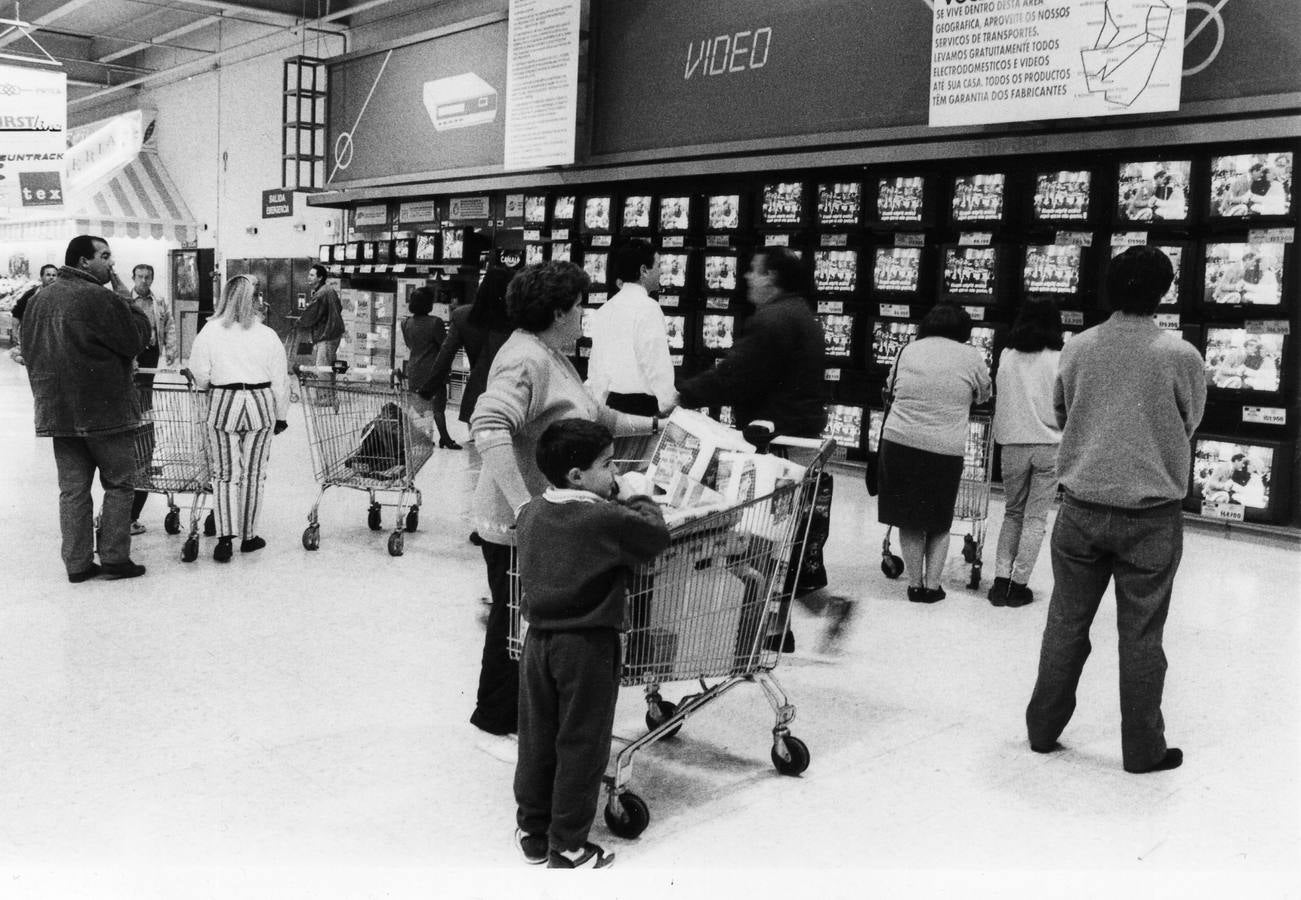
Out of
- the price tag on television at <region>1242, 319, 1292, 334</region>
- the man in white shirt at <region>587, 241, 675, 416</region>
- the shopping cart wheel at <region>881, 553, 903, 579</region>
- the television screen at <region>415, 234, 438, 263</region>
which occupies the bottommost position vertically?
the shopping cart wheel at <region>881, 553, 903, 579</region>

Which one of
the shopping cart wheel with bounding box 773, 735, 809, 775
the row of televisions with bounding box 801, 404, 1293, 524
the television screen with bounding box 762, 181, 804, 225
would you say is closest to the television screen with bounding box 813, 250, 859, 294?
the television screen with bounding box 762, 181, 804, 225

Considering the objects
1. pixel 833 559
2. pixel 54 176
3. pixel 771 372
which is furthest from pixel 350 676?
pixel 54 176

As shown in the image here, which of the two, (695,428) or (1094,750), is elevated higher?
(695,428)

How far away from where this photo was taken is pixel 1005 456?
19.0ft

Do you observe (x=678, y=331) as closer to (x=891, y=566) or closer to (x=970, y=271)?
(x=970, y=271)

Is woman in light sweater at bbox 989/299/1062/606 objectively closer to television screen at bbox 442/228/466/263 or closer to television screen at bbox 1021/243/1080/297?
television screen at bbox 1021/243/1080/297

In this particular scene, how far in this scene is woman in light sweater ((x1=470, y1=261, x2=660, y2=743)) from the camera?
328 cm

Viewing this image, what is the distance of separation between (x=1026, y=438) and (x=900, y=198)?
3942mm

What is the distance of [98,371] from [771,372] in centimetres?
316

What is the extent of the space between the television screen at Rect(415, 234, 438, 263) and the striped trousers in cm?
772

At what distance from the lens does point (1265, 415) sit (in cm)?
749

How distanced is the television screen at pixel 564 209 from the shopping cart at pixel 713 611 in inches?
351

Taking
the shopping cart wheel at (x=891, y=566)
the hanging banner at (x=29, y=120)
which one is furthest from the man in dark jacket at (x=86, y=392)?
the hanging banner at (x=29, y=120)

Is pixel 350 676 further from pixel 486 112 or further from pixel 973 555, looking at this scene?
pixel 486 112
